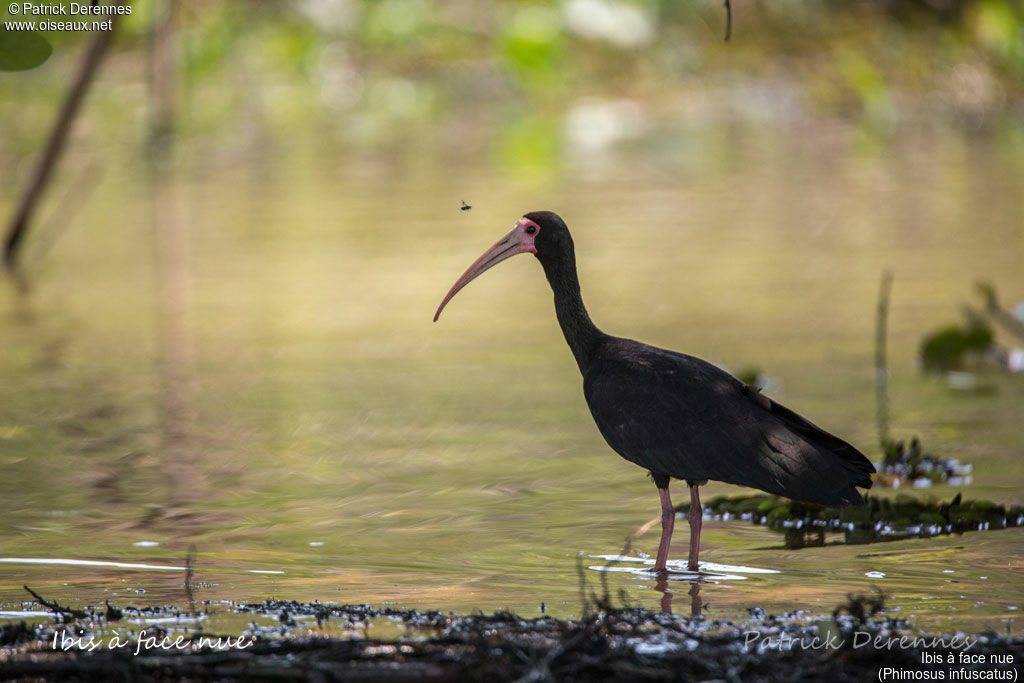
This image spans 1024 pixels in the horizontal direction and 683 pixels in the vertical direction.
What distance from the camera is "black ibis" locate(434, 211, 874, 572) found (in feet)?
16.2

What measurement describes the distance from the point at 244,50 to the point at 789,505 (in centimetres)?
2702

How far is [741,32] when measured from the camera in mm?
29250

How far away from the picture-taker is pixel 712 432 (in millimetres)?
5117

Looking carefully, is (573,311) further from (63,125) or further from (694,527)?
(63,125)

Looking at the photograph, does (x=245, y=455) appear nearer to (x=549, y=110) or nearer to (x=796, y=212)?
(x=796, y=212)

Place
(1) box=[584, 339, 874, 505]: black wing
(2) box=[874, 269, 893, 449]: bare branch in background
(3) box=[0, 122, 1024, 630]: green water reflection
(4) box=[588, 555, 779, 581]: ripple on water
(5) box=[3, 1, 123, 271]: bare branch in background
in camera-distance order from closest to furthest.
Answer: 1. (1) box=[584, 339, 874, 505]: black wing
2. (4) box=[588, 555, 779, 581]: ripple on water
3. (3) box=[0, 122, 1024, 630]: green water reflection
4. (2) box=[874, 269, 893, 449]: bare branch in background
5. (5) box=[3, 1, 123, 271]: bare branch in background

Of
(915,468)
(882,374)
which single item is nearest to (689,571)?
(915,468)

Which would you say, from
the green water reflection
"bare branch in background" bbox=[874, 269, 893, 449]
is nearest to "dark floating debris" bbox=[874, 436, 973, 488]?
the green water reflection

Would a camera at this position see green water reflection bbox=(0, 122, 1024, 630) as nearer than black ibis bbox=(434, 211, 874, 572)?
No

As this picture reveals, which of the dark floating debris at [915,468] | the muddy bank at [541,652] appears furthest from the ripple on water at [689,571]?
the dark floating debris at [915,468]

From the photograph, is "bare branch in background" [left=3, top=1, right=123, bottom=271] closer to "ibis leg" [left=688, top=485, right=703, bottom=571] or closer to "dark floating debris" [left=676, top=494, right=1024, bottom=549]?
"dark floating debris" [left=676, top=494, right=1024, bottom=549]

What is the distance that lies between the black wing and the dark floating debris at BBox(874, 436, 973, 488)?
141cm

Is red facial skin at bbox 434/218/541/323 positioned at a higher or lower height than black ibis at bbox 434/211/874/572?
higher

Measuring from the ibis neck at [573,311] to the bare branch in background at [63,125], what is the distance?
20.2ft
